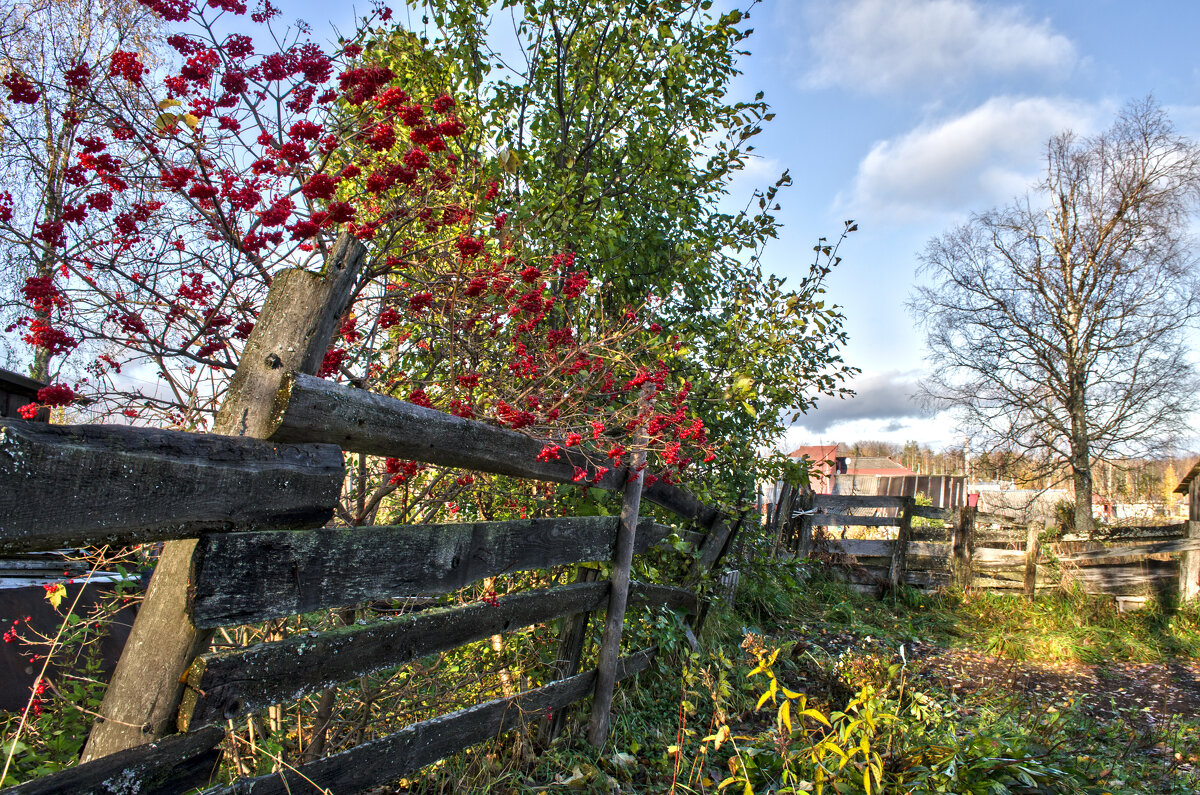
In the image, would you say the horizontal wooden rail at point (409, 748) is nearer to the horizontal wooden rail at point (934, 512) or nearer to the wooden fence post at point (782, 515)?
the wooden fence post at point (782, 515)

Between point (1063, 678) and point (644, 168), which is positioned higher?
point (644, 168)

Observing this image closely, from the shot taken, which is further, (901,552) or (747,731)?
(901,552)

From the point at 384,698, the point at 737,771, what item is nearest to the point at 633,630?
the point at 737,771

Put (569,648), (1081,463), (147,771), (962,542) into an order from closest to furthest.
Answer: (147,771), (569,648), (962,542), (1081,463)

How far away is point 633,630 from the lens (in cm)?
446

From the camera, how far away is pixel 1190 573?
8367mm

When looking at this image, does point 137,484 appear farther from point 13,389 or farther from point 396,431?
point 13,389

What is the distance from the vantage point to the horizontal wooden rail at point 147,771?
151cm

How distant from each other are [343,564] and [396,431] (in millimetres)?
461

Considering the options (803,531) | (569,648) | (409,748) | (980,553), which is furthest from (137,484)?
(980,553)

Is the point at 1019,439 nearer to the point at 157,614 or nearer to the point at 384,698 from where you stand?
the point at 384,698

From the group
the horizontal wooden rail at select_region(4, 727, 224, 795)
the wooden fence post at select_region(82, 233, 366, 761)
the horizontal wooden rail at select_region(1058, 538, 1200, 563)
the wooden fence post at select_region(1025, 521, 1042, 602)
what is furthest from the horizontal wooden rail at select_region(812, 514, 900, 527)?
the horizontal wooden rail at select_region(4, 727, 224, 795)

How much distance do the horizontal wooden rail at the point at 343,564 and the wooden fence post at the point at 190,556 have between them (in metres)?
0.13

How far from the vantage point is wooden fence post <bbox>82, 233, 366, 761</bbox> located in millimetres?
1767
